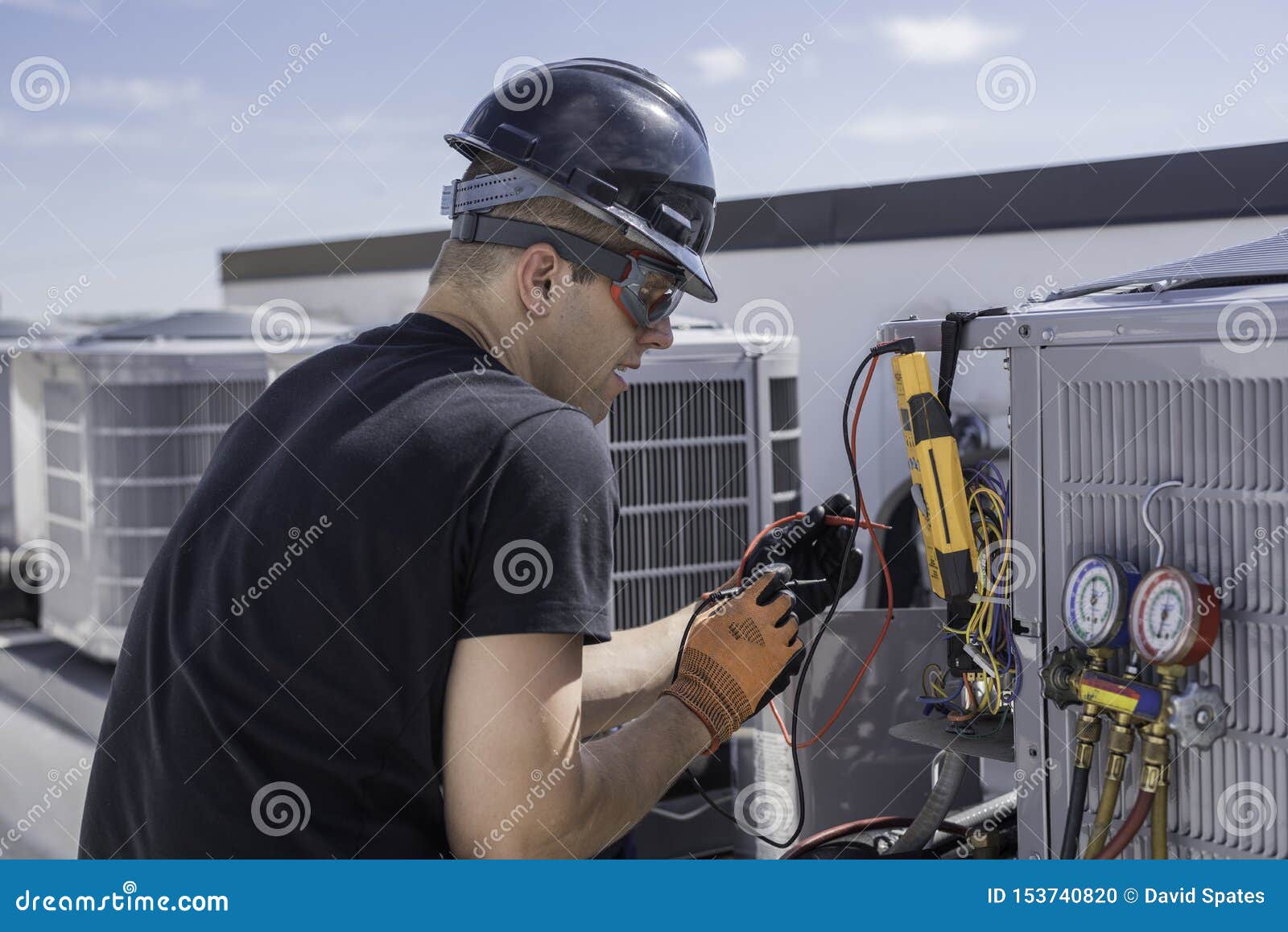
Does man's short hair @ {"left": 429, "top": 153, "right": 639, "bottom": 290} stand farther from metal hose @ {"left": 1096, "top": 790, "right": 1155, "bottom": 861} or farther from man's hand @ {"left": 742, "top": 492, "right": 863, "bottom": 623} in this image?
metal hose @ {"left": 1096, "top": 790, "right": 1155, "bottom": 861}

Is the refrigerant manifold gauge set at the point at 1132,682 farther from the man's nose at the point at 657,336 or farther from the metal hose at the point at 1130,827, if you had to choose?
the man's nose at the point at 657,336

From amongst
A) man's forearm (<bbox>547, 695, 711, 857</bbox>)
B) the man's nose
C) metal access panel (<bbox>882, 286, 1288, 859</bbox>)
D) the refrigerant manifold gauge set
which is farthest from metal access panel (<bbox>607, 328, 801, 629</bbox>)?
the refrigerant manifold gauge set

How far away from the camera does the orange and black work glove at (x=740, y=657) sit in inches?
73.2

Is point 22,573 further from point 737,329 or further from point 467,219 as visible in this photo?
point 467,219

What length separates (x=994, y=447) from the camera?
206 inches

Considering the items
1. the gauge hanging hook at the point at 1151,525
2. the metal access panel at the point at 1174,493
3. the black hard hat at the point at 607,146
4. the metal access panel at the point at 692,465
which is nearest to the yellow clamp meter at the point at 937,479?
the metal access panel at the point at 1174,493

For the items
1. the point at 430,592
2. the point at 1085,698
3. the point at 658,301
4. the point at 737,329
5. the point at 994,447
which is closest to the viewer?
the point at 430,592

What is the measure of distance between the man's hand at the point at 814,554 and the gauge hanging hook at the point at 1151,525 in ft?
2.23

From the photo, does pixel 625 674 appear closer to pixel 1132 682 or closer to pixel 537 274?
pixel 537 274

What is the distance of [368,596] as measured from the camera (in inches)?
58.2

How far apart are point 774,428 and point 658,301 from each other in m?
2.32

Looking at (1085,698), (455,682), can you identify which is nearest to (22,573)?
(455,682)

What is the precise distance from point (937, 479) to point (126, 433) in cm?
412

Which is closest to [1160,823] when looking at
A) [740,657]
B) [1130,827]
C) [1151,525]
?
[1130,827]
